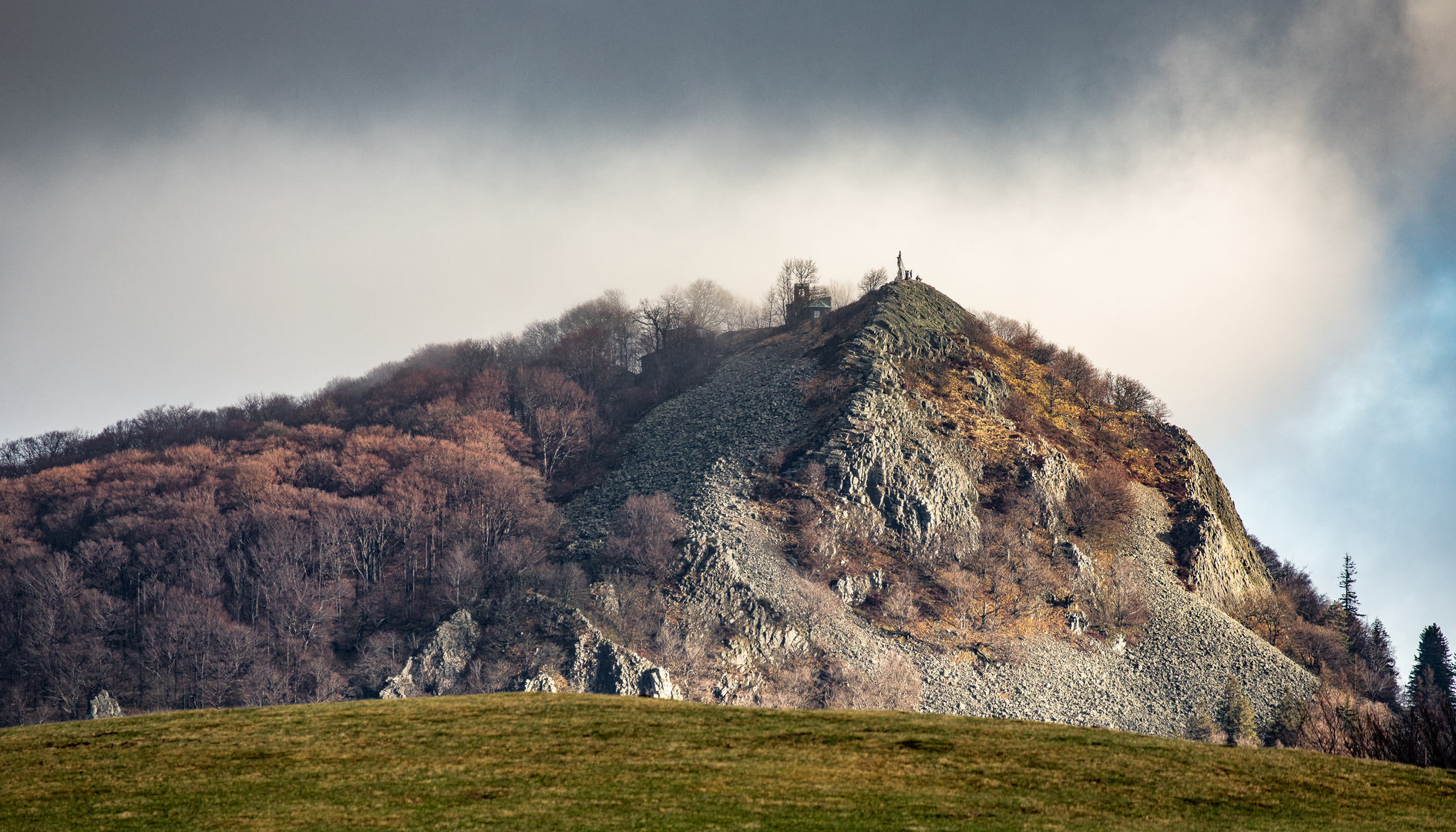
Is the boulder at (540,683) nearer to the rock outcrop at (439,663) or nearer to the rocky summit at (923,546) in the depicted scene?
the rocky summit at (923,546)

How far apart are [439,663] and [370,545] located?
28.4 m

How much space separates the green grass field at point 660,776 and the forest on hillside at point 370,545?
83.1 ft

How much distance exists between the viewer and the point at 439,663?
83.2 meters

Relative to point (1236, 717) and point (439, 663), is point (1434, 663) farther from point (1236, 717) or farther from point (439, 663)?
point (439, 663)

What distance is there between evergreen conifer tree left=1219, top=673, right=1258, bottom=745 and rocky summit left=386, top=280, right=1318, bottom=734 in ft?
5.94

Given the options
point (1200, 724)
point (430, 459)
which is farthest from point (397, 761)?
point (430, 459)

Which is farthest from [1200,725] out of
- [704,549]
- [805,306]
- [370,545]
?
[805,306]

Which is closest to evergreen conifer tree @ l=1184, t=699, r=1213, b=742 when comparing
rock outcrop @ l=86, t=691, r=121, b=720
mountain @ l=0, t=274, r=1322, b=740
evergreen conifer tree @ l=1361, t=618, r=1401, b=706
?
mountain @ l=0, t=274, r=1322, b=740

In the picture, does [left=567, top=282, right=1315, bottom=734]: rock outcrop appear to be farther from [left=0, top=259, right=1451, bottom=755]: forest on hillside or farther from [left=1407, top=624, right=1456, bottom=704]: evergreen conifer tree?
[left=1407, top=624, right=1456, bottom=704]: evergreen conifer tree

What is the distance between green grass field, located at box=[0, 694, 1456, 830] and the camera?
22.7 m

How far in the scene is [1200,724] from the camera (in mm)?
75688

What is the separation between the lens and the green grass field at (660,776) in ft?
74.4

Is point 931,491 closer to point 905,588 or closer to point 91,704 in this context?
point 905,588

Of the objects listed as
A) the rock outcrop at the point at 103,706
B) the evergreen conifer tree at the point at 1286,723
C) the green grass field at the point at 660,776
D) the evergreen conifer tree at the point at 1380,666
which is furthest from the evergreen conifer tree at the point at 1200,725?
the rock outcrop at the point at 103,706
